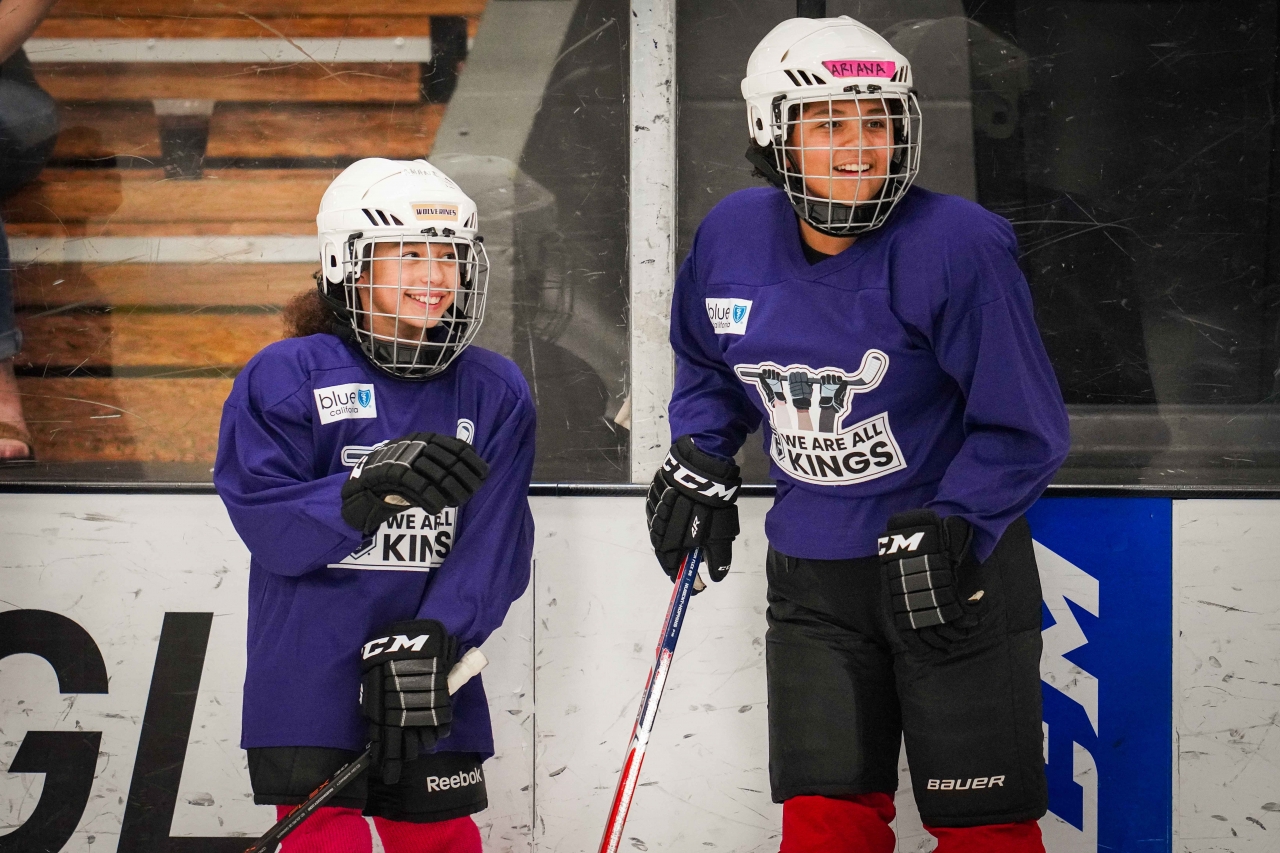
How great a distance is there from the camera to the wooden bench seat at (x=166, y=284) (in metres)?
2.64

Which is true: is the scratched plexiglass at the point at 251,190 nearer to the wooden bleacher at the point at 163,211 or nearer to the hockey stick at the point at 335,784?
the wooden bleacher at the point at 163,211

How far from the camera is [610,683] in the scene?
2375 millimetres

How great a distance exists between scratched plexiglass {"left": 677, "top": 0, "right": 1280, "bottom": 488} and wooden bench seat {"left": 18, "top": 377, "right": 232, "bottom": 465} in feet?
3.55

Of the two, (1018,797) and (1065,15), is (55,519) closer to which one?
(1018,797)

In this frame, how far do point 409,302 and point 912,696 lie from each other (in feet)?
3.02

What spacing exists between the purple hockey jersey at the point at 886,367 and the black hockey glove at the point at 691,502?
80 mm

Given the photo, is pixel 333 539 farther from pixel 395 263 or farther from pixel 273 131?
pixel 273 131

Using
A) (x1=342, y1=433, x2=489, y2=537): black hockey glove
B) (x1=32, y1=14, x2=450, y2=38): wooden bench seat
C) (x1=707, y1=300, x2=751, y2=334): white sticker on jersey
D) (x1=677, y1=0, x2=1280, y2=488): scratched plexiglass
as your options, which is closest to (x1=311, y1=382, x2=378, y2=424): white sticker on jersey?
(x1=342, y1=433, x2=489, y2=537): black hockey glove

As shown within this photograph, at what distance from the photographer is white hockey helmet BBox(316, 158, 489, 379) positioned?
1.83 meters

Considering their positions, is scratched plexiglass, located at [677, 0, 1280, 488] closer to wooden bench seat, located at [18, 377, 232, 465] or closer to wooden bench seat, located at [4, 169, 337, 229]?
wooden bench seat, located at [4, 169, 337, 229]

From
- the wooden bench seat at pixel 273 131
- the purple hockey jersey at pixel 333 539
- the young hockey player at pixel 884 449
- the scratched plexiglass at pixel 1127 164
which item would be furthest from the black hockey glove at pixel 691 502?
the wooden bench seat at pixel 273 131

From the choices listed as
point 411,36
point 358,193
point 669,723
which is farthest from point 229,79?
point 669,723

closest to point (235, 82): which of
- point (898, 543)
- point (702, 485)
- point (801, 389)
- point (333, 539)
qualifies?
point (333, 539)

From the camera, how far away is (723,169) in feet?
8.26
